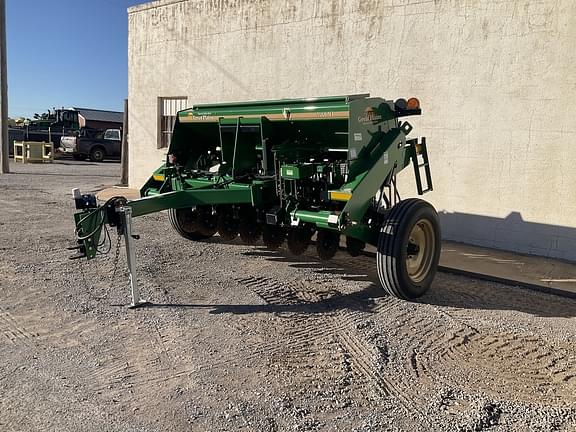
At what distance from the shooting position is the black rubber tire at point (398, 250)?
4.76 m

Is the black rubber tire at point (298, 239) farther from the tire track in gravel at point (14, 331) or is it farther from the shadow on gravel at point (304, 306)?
the tire track in gravel at point (14, 331)

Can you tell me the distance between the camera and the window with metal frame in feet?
38.1

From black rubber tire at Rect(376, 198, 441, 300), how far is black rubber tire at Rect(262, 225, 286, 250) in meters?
1.46

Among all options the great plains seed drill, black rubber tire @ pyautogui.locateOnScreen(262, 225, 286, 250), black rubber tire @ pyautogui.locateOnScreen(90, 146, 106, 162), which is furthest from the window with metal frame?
black rubber tire @ pyautogui.locateOnScreen(90, 146, 106, 162)

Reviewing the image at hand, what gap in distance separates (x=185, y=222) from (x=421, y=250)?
3.06 metres

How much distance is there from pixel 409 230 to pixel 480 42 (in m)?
3.50

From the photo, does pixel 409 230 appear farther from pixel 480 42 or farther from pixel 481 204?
pixel 480 42

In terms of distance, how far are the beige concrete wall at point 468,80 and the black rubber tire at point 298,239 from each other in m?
2.71

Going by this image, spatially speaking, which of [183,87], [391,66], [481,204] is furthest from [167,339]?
[183,87]

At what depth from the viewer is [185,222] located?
22.7ft

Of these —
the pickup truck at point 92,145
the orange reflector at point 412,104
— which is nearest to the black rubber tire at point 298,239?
the orange reflector at point 412,104

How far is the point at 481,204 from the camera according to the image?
23.9 ft

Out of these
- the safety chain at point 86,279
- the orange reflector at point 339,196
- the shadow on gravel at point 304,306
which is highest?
the orange reflector at point 339,196

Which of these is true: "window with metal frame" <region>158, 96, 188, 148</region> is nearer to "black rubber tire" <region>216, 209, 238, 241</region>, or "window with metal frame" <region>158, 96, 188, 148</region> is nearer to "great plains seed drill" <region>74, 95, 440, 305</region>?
"great plains seed drill" <region>74, 95, 440, 305</region>
